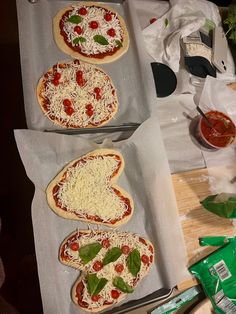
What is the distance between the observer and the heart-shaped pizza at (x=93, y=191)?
1.34 metres

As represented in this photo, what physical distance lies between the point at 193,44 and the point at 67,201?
94 cm

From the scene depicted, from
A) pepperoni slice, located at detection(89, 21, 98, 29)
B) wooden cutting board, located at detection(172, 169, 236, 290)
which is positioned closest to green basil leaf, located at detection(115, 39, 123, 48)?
pepperoni slice, located at detection(89, 21, 98, 29)

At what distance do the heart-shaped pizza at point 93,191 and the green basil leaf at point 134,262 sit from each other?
13 cm

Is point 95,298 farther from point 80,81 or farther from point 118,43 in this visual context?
point 118,43

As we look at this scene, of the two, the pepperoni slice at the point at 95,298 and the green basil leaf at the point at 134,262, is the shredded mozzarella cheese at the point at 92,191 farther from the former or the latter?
the pepperoni slice at the point at 95,298

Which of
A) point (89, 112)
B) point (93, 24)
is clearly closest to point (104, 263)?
point (89, 112)

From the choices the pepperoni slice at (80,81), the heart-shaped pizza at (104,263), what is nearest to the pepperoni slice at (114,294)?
the heart-shaped pizza at (104,263)

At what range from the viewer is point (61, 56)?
150cm

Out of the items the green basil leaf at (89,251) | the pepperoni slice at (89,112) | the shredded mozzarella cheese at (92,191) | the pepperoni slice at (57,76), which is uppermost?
the pepperoni slice at (57,76)

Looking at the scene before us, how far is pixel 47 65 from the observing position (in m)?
1.47

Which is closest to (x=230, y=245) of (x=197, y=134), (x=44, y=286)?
(x=197, y=134)

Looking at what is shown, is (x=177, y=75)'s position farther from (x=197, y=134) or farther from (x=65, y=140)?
(x=65, y=140)

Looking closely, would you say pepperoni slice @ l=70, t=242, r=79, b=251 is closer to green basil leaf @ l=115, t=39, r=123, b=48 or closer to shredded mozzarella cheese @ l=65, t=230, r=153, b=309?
shredded mozzarella cheese @ l=65, t=230, r=153, b=309

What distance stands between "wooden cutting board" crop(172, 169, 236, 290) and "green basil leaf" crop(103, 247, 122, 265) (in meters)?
0.29
